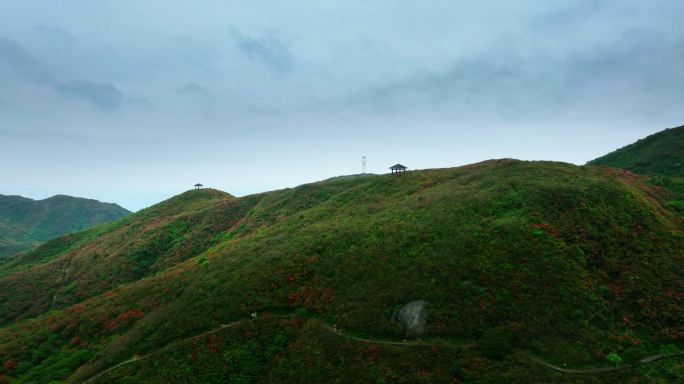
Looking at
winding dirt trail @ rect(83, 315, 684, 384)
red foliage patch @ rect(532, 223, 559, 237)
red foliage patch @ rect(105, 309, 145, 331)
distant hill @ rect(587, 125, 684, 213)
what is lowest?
winding dirt trail @ rect(83, 315, 684, 384)

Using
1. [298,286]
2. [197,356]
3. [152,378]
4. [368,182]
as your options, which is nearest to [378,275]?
[298,286]

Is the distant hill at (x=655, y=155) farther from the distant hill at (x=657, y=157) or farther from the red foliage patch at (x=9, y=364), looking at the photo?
the red foliage patch at (x=9, y=364)

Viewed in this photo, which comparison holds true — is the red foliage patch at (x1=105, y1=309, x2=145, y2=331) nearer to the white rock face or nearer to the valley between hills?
the valley between hills

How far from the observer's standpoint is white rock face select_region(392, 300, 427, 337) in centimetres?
2567

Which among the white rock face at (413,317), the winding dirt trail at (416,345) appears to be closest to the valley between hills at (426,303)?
the winding dirt trail at (416,345)

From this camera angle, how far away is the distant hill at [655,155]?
74594mm

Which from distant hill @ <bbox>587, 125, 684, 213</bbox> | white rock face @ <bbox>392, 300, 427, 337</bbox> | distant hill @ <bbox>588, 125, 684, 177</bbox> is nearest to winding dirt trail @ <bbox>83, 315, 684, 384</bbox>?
white rock face @ <bbox>392, 300, 427, 337</bbox>

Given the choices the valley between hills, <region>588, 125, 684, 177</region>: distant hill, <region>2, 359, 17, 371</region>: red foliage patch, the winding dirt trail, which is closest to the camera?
the winding dirt trail

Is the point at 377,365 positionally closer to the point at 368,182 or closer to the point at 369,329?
the point at 369,329

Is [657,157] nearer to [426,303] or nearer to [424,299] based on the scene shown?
[424,299]

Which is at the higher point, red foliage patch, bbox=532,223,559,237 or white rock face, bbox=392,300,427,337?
red foliage patch, bbox=532,223,559,237

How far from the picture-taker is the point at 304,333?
1104 inches

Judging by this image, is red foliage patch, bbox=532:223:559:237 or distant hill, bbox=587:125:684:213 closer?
red foliage patch, bbox=532:223:559:237

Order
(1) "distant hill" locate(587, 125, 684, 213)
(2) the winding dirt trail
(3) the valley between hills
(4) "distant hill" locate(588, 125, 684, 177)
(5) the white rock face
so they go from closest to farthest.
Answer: (2) the winding dirt trail
(3) the valley between hills
(5) the white rock face
(1) "distant hill" locate(587, 125, 684, 213)
(4) "distant hill" locate(588, 125, 684, 177)
